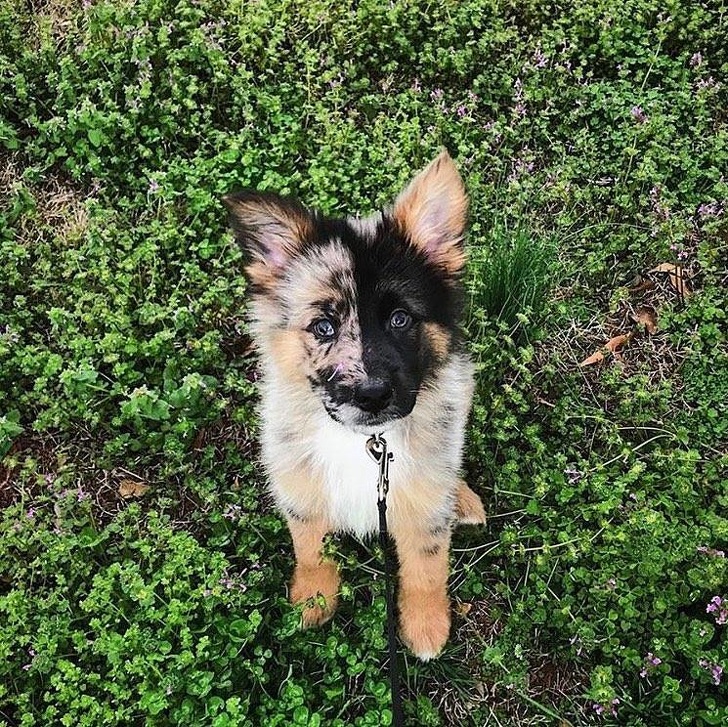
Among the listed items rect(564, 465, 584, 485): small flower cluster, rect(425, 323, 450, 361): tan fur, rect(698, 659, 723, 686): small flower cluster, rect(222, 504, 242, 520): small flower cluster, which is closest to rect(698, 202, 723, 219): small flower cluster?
rect(564, 465, 584, 485): small flower cluster

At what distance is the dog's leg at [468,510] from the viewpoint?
3.45 m

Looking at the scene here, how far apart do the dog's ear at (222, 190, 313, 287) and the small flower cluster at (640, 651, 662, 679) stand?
201 centimetres

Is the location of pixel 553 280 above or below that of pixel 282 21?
below

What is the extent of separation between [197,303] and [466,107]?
2010 mm

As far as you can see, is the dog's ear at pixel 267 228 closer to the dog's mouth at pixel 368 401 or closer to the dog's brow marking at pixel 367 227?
→ the dog's brow marking at pixel 367 227

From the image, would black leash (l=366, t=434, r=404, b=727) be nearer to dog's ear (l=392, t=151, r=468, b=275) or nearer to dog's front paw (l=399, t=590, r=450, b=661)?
dog's front paw (l=399, t=590, r=450, b=661)

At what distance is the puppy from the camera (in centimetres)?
262

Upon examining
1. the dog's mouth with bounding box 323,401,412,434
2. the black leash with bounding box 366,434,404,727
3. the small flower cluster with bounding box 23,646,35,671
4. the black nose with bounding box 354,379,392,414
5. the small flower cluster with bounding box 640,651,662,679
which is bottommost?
the small flower cluster with bounding box 23,646,35,671

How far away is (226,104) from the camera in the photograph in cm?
484

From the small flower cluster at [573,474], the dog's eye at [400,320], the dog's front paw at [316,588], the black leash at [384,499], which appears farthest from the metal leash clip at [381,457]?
the small flower cluster at [573,474]

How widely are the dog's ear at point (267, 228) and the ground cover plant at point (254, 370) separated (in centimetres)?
107

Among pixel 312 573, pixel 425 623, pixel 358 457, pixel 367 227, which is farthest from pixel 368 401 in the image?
pixel 425 623

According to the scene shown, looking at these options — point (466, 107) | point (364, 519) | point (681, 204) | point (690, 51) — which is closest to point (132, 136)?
point (466, 107)

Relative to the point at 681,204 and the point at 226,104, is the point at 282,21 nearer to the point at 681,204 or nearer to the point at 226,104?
the point at 226,104
